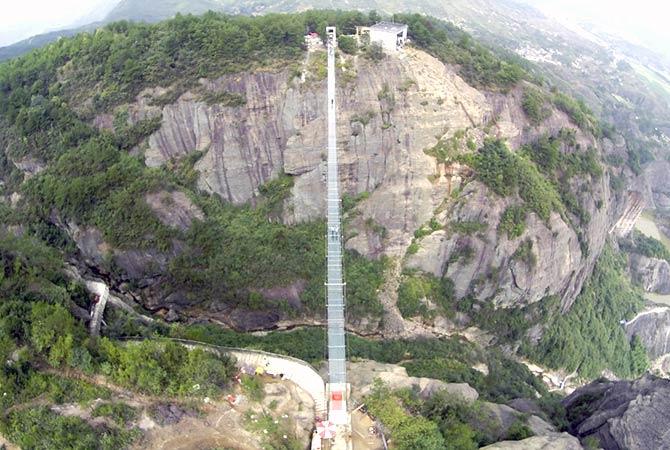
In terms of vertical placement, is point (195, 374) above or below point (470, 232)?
above

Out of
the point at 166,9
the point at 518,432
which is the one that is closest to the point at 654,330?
the point at 518,432

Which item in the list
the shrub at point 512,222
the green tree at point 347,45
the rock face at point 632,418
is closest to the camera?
the rock face at point 632,418

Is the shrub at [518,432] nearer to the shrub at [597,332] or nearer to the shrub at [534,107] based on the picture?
the shrub at [597,332]

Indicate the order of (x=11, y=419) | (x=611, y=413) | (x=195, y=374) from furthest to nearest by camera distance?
(x=611, y=413) < (x=195, y=374) < (x=11, y=419)

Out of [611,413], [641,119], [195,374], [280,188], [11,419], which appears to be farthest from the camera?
[641,119]

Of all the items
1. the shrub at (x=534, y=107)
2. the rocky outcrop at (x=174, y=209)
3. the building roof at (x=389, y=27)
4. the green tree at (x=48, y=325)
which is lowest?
the rocky outcrop at (x=174, y=209)

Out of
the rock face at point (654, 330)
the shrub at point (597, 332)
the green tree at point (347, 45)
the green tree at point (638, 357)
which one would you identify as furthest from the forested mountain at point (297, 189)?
the rock face at point (654, 330)

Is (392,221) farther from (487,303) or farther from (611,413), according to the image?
(611,413)

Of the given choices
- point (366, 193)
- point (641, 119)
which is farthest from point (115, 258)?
point (641, 119)
